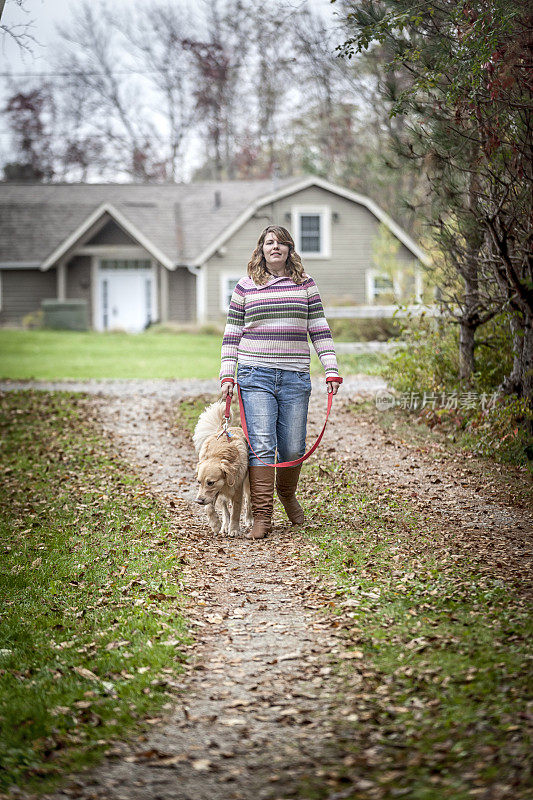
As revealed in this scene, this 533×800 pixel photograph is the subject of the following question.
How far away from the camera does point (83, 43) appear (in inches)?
1503

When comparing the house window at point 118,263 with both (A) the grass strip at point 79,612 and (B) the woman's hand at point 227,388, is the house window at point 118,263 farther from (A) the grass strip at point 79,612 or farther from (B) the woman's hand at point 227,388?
(B) the woman's hand at point 227,388

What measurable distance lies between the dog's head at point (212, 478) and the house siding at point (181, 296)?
2462 centimetres

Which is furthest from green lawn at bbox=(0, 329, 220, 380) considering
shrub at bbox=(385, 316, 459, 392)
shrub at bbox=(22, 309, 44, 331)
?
shrub at bbox=(385, 316, 459, 392)

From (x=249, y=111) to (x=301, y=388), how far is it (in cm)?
3247

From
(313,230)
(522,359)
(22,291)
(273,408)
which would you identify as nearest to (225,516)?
(273,408)

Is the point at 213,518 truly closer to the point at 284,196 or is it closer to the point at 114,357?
the point at 114,357

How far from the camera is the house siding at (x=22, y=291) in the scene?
31812mm

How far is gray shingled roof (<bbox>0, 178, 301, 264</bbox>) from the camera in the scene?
31.3 meters

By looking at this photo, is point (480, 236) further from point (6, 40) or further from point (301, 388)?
point (6, 40)

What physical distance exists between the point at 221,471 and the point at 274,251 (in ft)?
5.72

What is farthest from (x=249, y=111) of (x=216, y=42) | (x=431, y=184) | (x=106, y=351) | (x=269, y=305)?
(x=269, y=305)

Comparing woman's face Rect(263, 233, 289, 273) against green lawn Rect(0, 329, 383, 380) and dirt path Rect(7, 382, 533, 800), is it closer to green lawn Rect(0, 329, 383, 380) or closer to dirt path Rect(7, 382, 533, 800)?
dirt path Rect(7, 382, 533, 800)

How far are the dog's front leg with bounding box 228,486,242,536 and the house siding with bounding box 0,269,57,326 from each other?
1024 inches

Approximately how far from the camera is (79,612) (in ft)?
19.5
